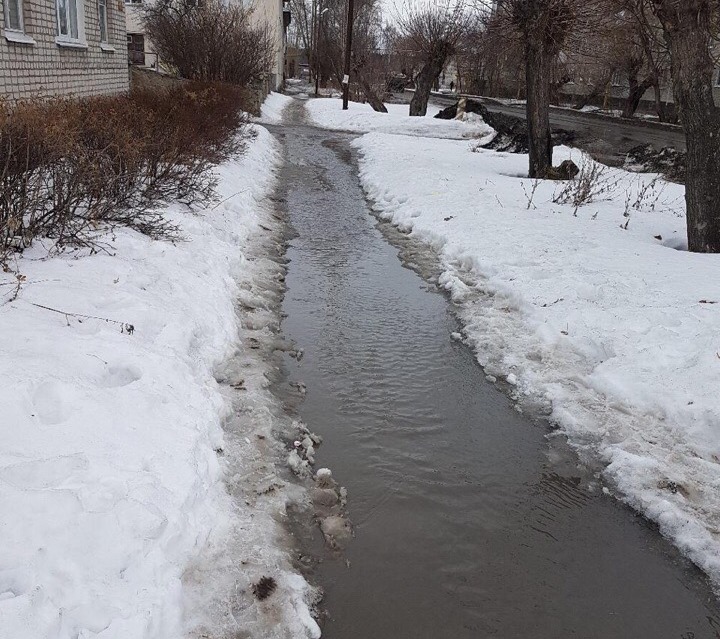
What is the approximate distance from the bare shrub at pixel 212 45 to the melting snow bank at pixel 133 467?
65.3ft

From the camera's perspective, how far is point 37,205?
5.07m

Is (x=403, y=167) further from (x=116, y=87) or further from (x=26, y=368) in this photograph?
(x=26, y=368)

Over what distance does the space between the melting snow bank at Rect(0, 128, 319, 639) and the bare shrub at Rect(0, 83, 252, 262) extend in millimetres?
383

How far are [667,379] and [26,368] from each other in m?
4.27

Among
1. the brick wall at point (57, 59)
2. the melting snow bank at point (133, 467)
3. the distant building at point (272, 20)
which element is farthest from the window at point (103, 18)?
the distant building at point (272, 20)

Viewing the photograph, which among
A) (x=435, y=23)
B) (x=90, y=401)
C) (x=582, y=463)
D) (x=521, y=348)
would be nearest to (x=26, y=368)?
(x=90, y=401)

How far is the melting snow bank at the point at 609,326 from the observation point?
3926 millimetres

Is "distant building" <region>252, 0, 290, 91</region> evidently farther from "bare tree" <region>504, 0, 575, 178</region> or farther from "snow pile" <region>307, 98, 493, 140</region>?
"bare tree" <region>504, 0, 575, 178</region>

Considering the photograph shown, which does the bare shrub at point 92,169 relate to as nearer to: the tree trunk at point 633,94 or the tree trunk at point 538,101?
the tree trunk at point 538,101

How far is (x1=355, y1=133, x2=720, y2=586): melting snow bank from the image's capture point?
3.93 m

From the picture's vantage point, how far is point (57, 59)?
525 inches

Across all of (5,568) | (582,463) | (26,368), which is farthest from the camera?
(582,463)

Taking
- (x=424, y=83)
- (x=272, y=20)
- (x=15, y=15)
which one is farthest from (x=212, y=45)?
(x=272, y=20)

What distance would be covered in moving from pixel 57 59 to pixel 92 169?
31.9 feet
